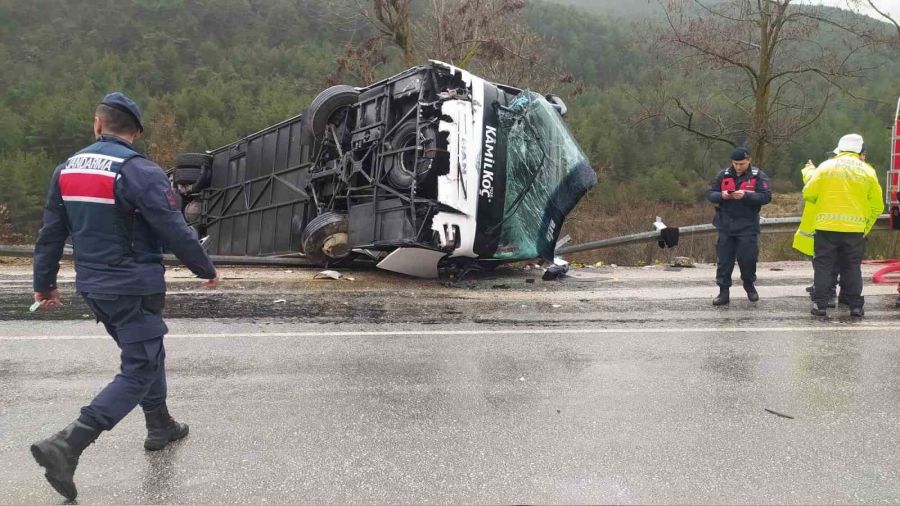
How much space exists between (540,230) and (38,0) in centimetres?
12286

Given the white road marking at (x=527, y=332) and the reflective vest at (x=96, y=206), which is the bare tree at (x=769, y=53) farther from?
the reflective vest at (x=96, y=206)

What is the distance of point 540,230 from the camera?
7.34 meters

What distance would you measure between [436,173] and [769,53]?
1206 cm

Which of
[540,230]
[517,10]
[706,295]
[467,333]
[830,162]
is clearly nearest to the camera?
[467,333]

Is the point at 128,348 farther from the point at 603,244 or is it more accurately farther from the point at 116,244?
the point at 603,244

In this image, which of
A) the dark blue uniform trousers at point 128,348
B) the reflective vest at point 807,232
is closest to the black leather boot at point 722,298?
the reflective vest at point 807,232

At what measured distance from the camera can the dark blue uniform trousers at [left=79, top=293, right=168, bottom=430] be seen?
2643mm

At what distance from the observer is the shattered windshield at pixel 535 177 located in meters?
7.13

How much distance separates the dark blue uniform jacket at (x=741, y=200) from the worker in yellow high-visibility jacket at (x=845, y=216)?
0.43 metres

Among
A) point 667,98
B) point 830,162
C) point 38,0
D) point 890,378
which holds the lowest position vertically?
point 890,378

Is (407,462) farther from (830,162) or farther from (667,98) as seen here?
(667,98)

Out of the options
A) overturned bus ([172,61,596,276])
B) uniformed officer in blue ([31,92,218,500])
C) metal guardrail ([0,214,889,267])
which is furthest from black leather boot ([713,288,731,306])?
uniformed officer in blue ([31,92,218,500])

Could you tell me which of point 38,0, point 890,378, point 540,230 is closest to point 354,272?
point 540,230

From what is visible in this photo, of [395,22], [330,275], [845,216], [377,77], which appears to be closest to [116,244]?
[330,275]
